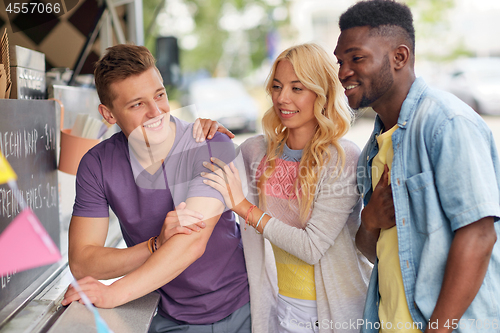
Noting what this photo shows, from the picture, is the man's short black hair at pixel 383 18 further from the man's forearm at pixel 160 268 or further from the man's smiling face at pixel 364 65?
the man's forearm at pixel 160 268

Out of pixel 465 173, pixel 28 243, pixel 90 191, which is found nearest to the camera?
pixel 28 243

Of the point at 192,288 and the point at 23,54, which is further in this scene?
the point at 23,54

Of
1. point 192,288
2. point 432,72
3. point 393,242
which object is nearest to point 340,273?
point 393,242

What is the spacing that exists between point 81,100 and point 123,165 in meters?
0.94

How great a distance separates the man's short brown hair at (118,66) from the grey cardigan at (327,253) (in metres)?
0.57

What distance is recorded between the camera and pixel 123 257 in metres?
1.45

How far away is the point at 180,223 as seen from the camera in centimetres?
143

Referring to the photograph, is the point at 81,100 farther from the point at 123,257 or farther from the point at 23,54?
the point at 123,257

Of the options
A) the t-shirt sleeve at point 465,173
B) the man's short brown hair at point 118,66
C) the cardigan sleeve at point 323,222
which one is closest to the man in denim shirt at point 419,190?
the t-shirt sleeve at point 465,173

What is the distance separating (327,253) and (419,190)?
0.57m

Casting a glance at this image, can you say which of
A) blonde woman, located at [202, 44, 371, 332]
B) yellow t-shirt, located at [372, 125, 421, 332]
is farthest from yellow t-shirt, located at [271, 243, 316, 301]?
yellow t-shirt, located at [372, 125, 421, 332]

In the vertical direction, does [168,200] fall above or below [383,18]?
below

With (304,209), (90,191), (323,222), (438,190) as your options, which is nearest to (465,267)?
(438,190)

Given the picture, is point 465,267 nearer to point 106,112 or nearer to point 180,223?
point 180,223
